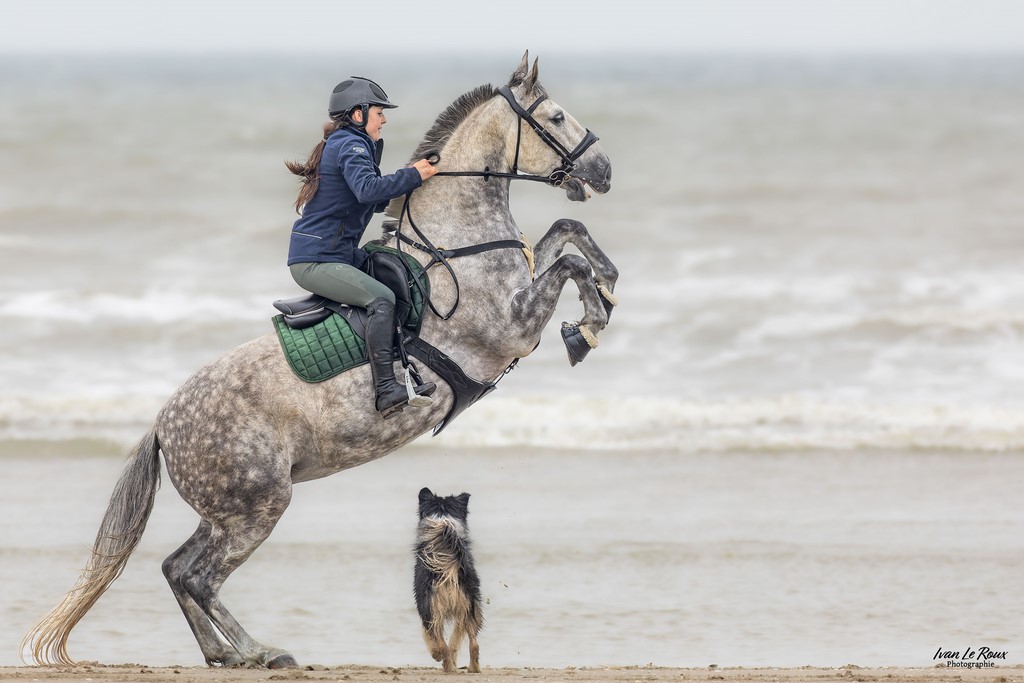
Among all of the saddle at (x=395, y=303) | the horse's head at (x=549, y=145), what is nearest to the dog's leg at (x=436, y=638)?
the saddle at (x=395, y=303)

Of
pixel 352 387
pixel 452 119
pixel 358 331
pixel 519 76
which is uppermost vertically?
pixel 519 76

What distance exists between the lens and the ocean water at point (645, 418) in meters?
8.24

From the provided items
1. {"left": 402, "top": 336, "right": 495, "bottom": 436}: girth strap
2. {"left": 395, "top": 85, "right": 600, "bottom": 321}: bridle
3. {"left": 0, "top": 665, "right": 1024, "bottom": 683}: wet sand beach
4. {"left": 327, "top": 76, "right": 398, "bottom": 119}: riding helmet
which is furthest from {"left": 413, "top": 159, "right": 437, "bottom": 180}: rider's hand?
{"left": 0, "top": 665, "right": 1024, "bottom": 683}: wet sand beach

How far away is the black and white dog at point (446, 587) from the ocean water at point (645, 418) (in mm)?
1093

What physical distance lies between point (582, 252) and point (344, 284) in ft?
4.37

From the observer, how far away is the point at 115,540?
6852 millimetres

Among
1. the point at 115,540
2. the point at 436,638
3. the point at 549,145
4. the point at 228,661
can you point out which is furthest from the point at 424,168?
the point at 228,661

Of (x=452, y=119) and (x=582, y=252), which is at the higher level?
(x=452, y=119)

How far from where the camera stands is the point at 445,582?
21.0ft

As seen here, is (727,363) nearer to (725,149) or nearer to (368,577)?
(368,577)

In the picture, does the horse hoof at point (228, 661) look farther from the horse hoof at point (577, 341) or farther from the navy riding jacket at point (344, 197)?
the horse hoof at point (577, 341)

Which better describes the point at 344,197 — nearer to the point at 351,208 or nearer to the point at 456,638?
the point at 351,208

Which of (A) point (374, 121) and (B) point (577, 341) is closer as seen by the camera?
(A) point (374, 121)

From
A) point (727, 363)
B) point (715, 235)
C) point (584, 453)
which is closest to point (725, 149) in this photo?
point (715, 235)
